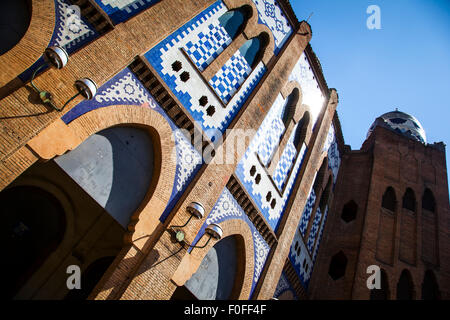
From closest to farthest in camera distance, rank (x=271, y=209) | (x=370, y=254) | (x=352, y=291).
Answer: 1. (x=271, y=209)
2. (x=352, y=291)
3. (x=370, y=254)

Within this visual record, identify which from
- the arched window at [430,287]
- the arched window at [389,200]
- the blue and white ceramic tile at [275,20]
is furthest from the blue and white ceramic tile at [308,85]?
the arched window at [430,287]

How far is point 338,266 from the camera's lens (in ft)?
33.6

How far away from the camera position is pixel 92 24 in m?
5.13

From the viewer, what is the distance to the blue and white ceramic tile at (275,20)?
329 inches

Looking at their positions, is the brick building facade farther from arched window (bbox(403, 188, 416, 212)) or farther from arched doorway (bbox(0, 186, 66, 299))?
arched window (bbox(403, 188, 416, 212))

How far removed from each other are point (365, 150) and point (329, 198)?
3.48 meters

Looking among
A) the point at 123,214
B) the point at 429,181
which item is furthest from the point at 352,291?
the point at 123,214

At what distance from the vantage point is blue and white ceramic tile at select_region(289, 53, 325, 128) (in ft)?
31.0

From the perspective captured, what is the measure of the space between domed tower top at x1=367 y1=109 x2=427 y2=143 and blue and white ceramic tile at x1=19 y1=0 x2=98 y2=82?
12.2 meters

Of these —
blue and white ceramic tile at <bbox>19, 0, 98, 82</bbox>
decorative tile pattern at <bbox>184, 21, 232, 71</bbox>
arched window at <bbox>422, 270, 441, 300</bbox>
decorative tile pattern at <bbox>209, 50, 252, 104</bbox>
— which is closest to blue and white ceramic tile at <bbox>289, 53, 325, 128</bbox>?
decorative tile pattern at <bbox>209, 50, 252, 104</bbox>

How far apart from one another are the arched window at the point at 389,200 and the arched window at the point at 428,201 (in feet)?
3.87

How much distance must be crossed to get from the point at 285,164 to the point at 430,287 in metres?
6.06

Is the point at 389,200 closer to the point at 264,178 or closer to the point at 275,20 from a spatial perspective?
the point at 264,178
